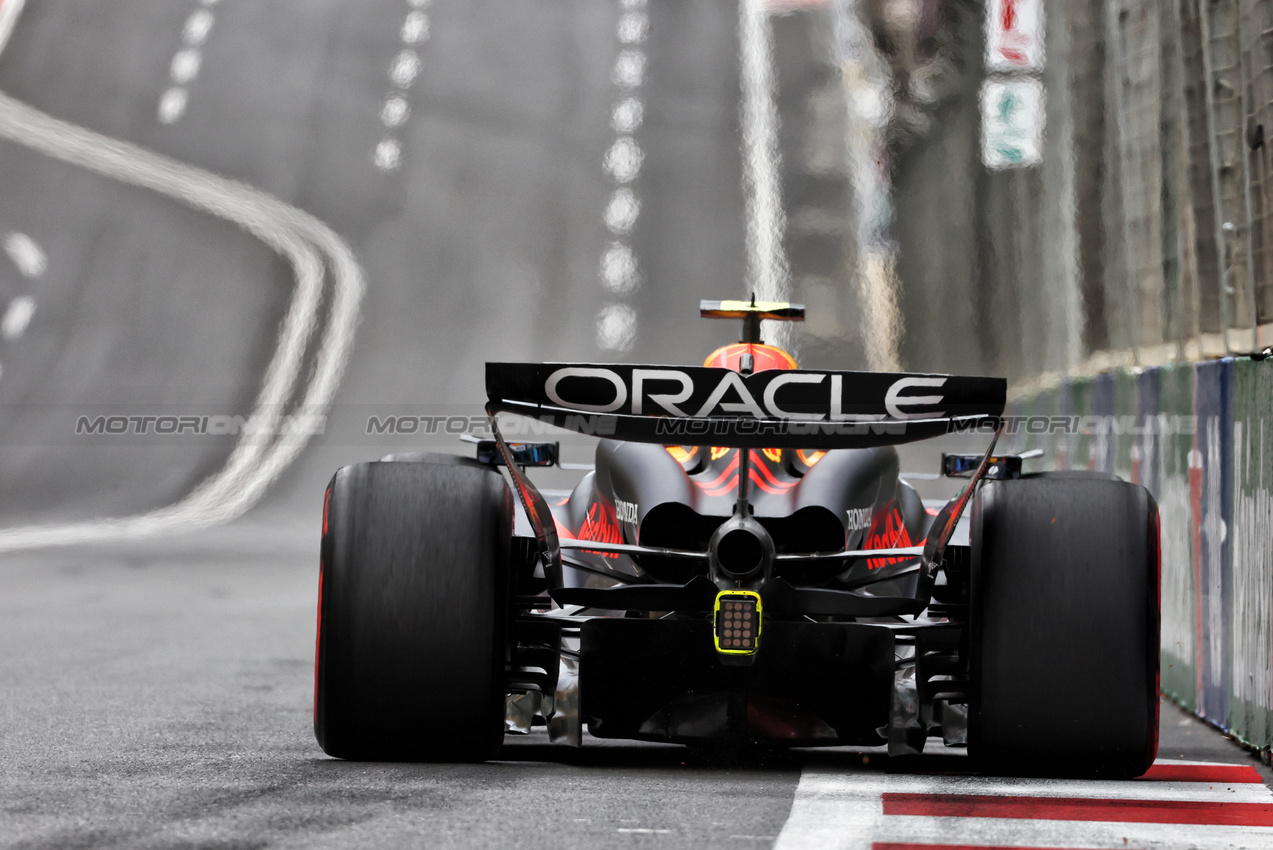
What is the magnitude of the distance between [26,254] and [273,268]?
3281mm

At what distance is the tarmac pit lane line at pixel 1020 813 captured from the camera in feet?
14.0

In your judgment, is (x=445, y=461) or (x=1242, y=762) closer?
(x=445, y=461)

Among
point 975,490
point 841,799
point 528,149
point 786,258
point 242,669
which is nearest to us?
point 841,799

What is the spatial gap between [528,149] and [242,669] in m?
16.6

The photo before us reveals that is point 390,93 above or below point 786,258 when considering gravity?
above

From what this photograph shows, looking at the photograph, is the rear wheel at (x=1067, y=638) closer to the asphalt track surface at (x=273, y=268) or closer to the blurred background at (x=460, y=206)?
the asphalt track surface at (x=273, y=268)

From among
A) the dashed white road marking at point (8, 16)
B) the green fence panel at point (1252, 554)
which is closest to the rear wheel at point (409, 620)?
the green fence panel at point (1252, 554)

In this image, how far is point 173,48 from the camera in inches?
1040

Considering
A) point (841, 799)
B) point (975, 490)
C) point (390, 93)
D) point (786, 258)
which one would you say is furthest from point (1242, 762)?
point (390, 93)

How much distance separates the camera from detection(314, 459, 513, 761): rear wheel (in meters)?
5.32

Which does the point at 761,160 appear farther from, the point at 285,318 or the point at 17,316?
the point at 17,316

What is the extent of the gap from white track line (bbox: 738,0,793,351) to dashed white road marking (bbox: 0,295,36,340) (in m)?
9.08

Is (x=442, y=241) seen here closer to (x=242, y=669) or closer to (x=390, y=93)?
(x=390, y=93)
